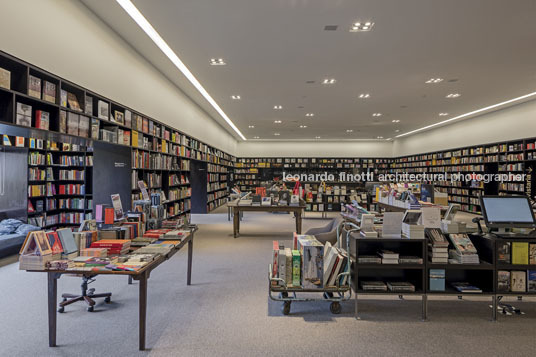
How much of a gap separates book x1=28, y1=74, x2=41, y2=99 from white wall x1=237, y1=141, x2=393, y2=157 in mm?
15106

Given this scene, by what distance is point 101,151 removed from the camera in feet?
16.7

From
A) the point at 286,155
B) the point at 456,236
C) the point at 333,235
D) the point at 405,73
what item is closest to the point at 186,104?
the point at 405,73

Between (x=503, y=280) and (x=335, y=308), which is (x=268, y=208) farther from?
(x=503, y=280)

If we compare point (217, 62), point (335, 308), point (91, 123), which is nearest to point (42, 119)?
point (91, 123)

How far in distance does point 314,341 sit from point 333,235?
1.64 metres

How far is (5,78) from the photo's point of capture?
2.99m

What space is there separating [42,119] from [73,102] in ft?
2.19

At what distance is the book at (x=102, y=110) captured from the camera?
14.9 feet

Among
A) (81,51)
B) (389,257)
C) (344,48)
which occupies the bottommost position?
(389,257)

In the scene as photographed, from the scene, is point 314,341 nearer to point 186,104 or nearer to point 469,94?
point 186,104

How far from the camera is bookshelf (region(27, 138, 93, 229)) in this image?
20.2ft

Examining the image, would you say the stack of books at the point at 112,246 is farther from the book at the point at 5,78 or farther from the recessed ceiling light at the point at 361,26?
the recessed ceiling light at the point at 361,26

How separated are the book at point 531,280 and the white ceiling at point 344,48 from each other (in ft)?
11.1

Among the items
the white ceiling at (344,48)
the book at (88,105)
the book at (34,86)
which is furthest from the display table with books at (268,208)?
the book at (34,86)
